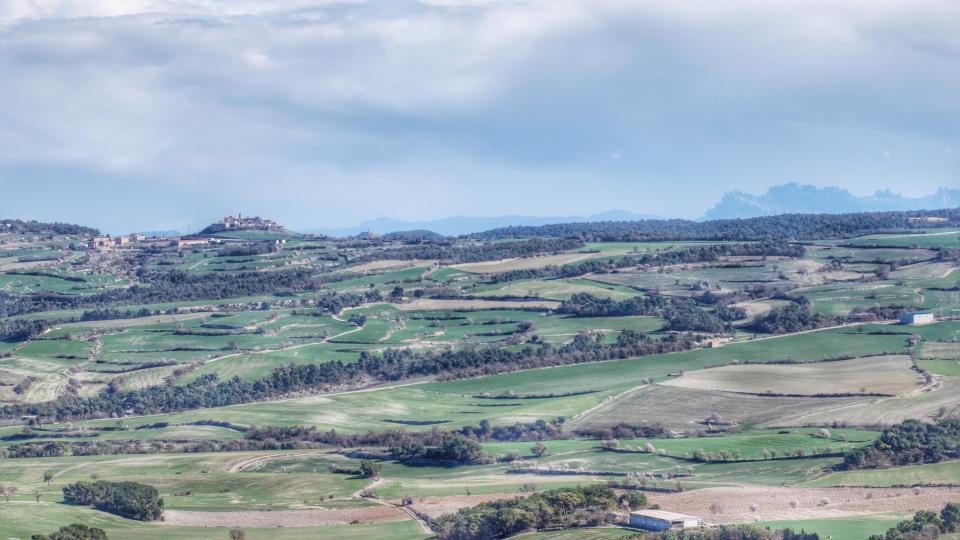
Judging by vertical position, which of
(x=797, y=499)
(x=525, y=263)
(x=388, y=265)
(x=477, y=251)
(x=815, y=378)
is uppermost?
(x=477, y=251)

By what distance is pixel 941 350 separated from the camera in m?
90.4

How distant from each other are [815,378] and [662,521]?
3764 centimetres

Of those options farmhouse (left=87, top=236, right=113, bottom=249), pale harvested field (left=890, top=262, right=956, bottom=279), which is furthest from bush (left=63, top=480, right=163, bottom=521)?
farmhouse (left=87, top=236, right=113, bottom=249)

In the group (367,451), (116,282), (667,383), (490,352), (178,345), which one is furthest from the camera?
(116,282)

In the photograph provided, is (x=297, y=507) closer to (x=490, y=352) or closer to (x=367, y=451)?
(x=367, y=451)

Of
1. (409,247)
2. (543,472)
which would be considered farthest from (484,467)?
(409,247)

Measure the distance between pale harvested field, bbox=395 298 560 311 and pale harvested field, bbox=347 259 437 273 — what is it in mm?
26989

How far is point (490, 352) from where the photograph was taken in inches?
4163

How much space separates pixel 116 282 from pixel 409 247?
40579 mm

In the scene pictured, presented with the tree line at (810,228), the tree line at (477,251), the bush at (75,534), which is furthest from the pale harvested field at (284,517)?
the tree line at (810,228)

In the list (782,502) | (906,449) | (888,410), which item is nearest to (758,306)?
(888,410)

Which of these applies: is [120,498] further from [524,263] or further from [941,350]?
[524,263]

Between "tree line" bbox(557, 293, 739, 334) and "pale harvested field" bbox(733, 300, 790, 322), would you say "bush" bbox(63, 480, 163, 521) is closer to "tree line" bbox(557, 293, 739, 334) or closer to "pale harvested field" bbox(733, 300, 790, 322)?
"tree line" bbox(557, 293, 739, 334)

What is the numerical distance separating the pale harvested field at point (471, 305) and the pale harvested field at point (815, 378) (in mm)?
34749
